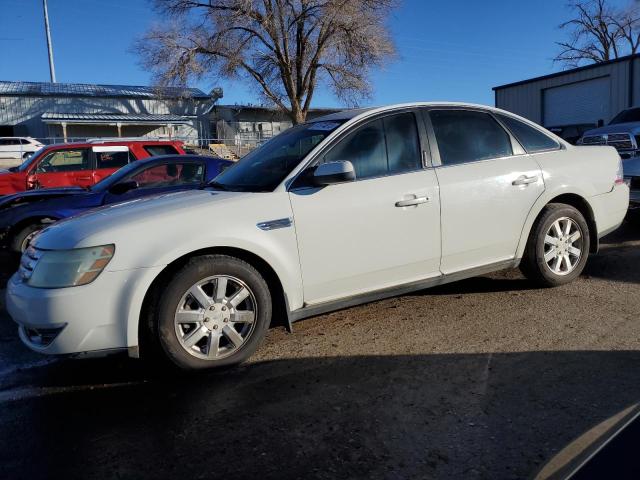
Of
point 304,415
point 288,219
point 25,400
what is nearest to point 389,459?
point 304,415

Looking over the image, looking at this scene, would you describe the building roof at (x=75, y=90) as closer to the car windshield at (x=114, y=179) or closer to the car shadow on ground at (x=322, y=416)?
the car windshield at (x=114, y=179)

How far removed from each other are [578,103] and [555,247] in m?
23.2

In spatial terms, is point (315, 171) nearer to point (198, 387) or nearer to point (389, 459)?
point (198, 387)

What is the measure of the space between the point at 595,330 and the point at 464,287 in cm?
142

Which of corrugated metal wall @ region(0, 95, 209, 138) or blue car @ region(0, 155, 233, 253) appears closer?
blue car @ region(0, 155, 233, 253)

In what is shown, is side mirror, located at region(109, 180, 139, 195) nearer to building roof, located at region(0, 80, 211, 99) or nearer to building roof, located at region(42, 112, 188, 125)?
building roof, located at region(0, 80, 211, 99)

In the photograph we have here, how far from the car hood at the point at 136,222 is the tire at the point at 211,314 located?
26cm

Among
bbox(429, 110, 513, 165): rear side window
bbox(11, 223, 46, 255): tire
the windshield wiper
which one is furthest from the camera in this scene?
bbox(11, 223, 46, 255): tire

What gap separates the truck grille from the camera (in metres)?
8.45

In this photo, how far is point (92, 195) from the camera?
688 cm

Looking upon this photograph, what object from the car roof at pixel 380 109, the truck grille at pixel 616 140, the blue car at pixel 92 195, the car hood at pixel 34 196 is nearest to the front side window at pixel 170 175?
the blue car at pixel 92 195

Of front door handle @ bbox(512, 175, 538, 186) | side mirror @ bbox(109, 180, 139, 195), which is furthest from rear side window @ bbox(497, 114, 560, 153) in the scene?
side mirror @ bbox(109, 180, 139, 195)

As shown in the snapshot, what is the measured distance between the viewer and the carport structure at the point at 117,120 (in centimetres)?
3606

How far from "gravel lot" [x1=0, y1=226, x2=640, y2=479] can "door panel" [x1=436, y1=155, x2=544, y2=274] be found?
51 cm
